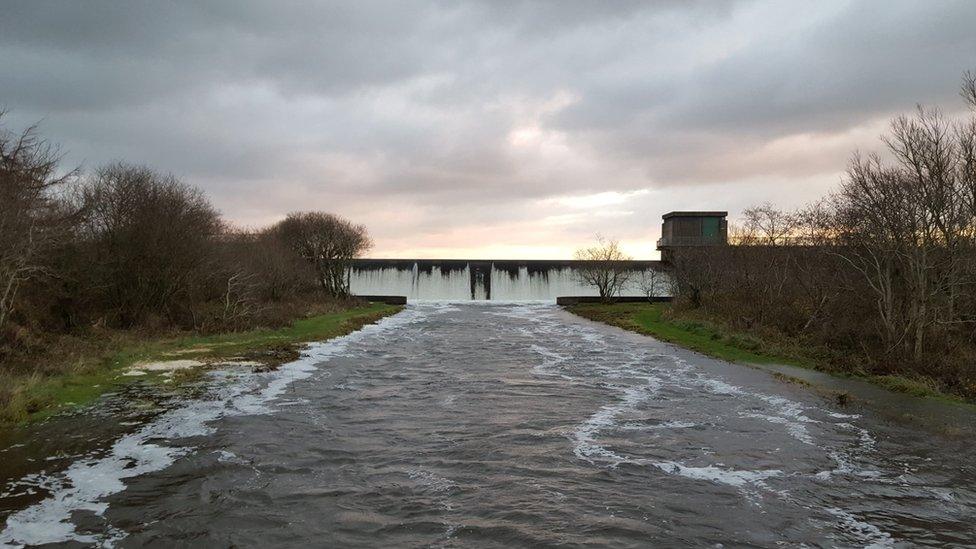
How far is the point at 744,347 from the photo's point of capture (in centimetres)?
2948

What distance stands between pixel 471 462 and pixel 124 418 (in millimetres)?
9082

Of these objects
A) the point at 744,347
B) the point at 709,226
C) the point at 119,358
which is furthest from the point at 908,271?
the point at 709,226

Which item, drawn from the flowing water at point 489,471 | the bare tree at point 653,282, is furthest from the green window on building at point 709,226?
the flowing water at point 489,471

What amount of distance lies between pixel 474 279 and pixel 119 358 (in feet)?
220

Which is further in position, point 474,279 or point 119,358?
point 474,279

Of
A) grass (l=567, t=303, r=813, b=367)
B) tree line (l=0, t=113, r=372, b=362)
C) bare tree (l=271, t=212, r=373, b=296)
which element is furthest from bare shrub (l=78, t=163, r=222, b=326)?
bare tree (l=271, t=212, r=373, b=296)

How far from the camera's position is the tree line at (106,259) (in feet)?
68.3

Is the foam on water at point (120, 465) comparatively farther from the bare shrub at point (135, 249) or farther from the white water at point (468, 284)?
the white water at point (468, 284)

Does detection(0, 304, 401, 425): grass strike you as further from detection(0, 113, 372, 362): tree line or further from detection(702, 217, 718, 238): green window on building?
detection(702, 217, 718, 238): green window on building

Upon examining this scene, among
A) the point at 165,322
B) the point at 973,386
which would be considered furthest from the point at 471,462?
the point at 165,322

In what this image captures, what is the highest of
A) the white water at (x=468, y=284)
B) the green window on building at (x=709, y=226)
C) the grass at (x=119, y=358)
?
the green window on building at (x=709, y=226)

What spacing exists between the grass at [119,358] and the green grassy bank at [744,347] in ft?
67.3

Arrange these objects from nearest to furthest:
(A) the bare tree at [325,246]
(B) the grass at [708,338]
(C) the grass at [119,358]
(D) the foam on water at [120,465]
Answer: (D) the foam on water at [120,465], (C) the grass at [119,358], (B) the grass at [708,338], (A) the bare tree at [325,246]

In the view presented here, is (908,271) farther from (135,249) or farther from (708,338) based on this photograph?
(135,249)
